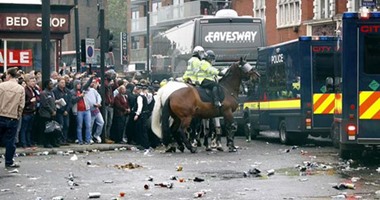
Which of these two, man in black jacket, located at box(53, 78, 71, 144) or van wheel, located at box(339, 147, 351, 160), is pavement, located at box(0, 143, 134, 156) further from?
van wheel, located at box(339, 147, 351, 160)

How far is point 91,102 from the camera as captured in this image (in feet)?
86.6

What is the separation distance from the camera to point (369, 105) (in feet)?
61.4

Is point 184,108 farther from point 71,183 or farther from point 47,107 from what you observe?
point 71,183

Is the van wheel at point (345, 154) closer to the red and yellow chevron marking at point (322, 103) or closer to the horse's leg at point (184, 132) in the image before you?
the horse's leg at point (184, 132)

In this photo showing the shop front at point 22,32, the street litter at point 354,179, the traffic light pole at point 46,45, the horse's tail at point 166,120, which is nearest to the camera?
the street litter at point 354,179

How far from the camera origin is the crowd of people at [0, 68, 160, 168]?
23922 mm

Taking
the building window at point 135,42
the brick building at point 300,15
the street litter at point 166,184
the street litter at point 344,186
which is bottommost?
the street litter at point 166,184

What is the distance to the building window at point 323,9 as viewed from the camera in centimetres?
5084

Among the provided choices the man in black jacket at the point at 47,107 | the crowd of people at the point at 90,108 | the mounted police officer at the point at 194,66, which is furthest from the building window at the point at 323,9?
the man in black jacket at the point at 47,107

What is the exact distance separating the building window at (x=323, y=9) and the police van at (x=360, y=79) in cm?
3200

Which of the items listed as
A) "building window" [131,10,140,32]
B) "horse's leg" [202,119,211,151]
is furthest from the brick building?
"building window" [131,10,140,32]

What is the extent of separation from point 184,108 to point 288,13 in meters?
35.0

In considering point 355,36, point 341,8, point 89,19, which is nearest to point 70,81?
point 355,36

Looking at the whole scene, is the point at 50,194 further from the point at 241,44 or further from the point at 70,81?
the point at 241,44
